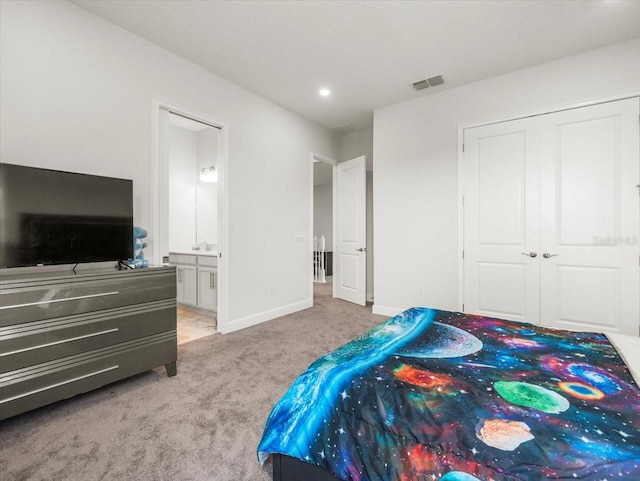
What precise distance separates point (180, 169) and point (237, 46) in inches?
109

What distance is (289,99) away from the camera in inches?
161

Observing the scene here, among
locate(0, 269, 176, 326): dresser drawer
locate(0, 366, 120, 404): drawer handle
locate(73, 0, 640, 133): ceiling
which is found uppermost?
locate(73, 0, 640, 133): ceiling

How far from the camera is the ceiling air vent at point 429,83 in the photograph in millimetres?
3525

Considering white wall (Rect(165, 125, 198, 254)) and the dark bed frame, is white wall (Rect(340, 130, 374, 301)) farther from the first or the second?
the dark bed frame

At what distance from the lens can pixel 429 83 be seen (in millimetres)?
3635

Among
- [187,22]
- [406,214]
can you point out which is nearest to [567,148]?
[406,214]

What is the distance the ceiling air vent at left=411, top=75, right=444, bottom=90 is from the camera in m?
3.53

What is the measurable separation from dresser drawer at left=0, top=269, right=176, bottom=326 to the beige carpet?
2.17ft

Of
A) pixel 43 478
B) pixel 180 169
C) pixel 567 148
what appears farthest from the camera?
pixel 180 169

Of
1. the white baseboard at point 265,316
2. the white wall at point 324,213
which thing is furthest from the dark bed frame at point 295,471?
the white wall at point 324,213

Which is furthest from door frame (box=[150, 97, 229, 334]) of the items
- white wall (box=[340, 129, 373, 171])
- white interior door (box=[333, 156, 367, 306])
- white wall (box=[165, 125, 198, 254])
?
white wall (box=[340, 129, 373, 171])

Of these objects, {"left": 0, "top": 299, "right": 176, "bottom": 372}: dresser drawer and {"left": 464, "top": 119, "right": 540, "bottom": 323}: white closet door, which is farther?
{"left": 464, "top": 119, "right": 540, "bottom": 323}: white closet door

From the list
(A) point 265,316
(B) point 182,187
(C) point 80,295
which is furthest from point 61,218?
(B) point 182,187

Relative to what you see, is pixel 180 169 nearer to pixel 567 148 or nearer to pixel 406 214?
pixel 406 214
